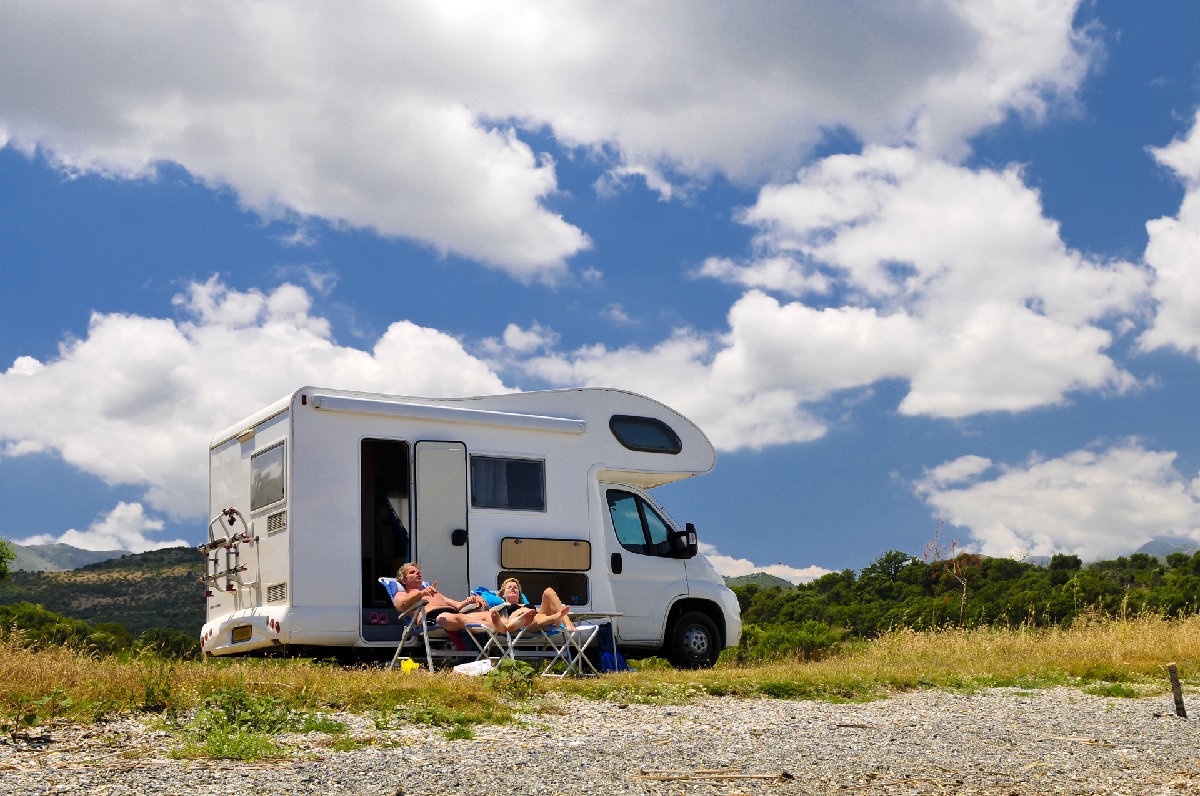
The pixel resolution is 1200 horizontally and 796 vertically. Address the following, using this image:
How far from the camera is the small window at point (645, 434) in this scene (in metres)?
12.0

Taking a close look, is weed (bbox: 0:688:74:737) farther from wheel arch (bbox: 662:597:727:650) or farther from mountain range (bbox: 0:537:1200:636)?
mountain range (bbox: 0:537:1200:636)

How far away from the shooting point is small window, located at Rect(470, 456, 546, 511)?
35.7 feet

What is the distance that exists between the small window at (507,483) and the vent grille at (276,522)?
1661 millimetres

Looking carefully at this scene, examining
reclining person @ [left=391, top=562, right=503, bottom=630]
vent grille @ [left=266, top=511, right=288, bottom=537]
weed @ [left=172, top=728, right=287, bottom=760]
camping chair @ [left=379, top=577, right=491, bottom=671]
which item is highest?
vent grille @ [left=266, top=511, right=288, bottom=537]

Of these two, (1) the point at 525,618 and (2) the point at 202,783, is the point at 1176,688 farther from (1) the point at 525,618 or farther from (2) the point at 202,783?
(2) the point at 202,783

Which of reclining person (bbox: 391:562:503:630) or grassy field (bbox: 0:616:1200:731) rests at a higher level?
reclining person (bbox: 391:562:503:630)

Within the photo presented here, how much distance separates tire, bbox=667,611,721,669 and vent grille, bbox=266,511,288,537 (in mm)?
4108

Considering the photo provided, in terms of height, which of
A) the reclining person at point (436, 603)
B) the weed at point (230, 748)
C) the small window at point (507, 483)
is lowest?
the weed at point (230, 748)

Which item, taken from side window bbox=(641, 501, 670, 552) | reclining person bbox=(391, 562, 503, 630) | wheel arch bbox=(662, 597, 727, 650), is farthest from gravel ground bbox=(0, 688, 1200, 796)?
side window bbox=(641, 501, 670, 552)

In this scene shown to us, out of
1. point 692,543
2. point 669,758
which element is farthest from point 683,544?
point 669,758

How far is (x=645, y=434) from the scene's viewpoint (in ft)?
40.1

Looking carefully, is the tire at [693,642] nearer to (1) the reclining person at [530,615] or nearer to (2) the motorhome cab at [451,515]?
(2) the motorhome cab at [451,515]

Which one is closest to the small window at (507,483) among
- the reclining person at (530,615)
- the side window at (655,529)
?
the reclining person at (530,615)

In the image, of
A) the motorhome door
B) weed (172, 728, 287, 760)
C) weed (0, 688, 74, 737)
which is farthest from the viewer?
the motorhome door
